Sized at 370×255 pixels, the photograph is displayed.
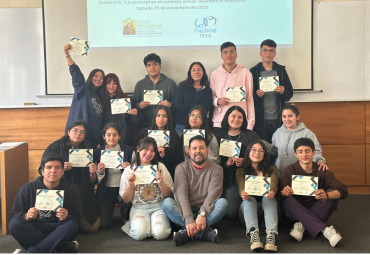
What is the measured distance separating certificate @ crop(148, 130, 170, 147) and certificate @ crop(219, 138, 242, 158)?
60 centimetres

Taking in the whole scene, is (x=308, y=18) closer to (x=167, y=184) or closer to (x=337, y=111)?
(x=337, y=111)

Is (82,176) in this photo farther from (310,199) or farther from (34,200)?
(310,199)

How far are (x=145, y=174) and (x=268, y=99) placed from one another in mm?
2046

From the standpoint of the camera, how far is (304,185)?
9.32ft

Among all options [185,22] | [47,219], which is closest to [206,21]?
[185,22]

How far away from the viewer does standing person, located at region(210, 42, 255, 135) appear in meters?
3.88

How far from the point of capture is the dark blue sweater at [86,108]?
12.3 ft

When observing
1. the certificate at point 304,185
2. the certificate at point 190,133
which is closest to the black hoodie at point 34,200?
the certificate at point 190,133

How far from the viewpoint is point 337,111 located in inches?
174

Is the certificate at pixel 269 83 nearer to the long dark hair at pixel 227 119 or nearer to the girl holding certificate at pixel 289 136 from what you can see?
the girl holding certificate at pixel 289 136

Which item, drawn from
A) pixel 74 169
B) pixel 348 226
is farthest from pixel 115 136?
pixel 348 226

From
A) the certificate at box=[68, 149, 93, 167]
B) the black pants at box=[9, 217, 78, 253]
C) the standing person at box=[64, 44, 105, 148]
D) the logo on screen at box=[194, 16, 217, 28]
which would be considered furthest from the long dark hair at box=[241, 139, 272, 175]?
the logo on screen at box=[194, 16, 217, 28]

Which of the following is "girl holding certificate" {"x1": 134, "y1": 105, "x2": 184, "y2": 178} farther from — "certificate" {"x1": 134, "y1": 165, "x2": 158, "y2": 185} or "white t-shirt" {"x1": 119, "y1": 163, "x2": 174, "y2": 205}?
"certificate" {"x1": 134, "y1": 165, "x2": 158, "y2": 185}

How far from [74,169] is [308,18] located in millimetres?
3825
